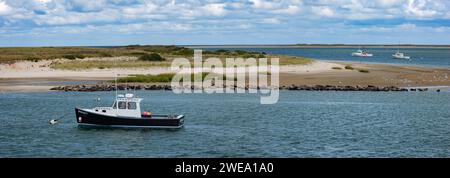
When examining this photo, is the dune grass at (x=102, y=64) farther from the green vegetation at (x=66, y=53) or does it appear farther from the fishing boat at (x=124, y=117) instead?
the fishing boat at (x=124, y=117)

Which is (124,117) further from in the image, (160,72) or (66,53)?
(66,53)

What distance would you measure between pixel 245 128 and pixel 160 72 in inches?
2077

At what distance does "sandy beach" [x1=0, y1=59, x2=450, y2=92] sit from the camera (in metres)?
88.9

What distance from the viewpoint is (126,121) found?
5016 cm

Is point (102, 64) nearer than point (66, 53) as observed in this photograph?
Yes

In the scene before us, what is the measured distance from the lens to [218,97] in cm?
7462

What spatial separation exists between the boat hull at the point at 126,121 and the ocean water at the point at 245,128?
85 centimetres

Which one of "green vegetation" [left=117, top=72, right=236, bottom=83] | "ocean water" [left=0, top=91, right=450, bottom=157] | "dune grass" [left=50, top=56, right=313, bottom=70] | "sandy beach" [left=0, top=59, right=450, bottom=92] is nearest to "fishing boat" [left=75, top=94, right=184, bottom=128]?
"ocean water" [left=0, top=91, right=450, bottom=157]

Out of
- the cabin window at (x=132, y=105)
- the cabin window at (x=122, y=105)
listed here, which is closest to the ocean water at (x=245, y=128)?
the cabin window at (x=122, y=105)

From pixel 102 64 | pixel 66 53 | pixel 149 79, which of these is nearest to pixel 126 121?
pixel 149 79
